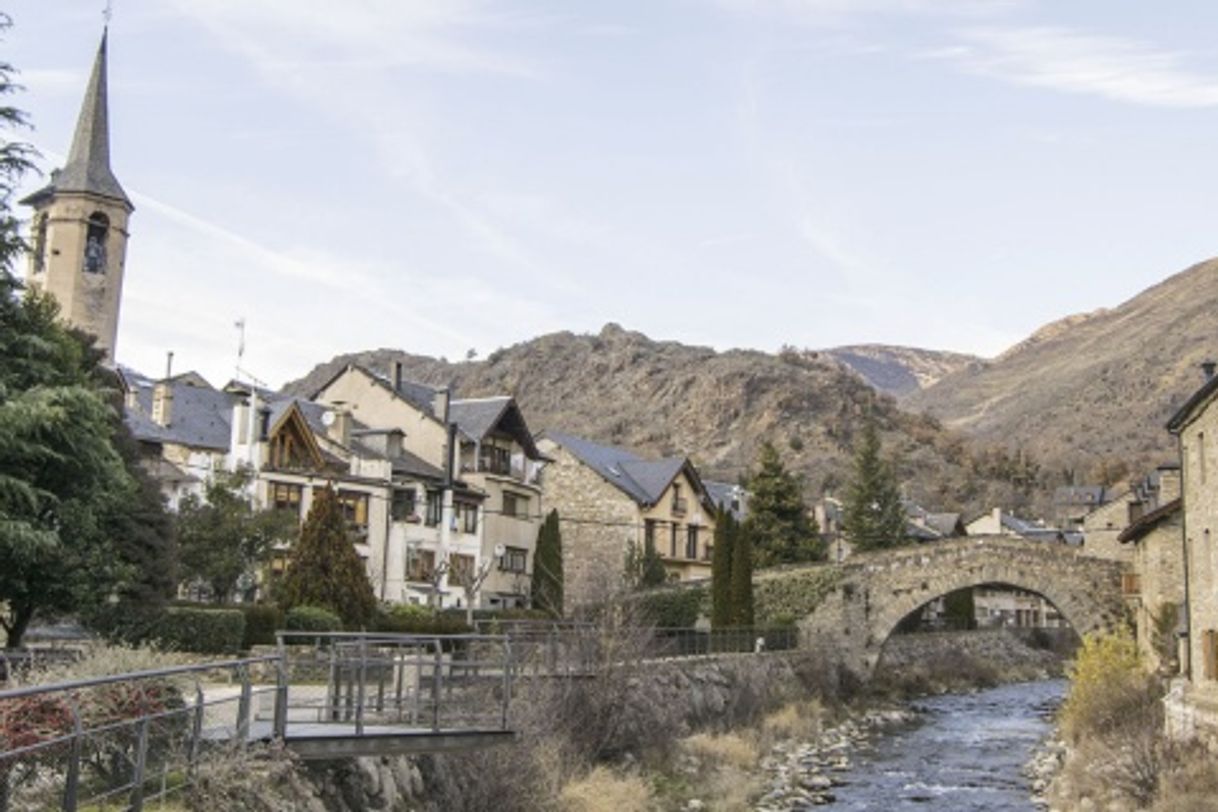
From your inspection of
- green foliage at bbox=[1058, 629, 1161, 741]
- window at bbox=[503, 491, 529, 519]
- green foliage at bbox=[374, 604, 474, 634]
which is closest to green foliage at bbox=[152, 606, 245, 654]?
green foliage at bbox=[374, 604, 474, 634]

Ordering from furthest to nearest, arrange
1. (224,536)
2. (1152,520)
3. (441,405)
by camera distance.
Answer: (441,405) < (224,536) < (1152,520)

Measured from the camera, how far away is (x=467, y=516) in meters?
54.8

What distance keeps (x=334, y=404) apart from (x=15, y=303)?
32.2 meters

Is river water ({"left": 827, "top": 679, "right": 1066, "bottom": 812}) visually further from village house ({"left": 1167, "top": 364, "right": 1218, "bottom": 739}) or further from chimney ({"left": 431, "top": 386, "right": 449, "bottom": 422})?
chimney ({"left": 431, "top": 386, "right": 449, "bottom": 422})

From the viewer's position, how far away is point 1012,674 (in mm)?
70188

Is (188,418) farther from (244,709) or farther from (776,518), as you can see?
(244,709)

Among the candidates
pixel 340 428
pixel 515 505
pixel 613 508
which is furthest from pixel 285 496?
pixel 613 508

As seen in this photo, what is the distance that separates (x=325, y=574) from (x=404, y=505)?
16.1 m

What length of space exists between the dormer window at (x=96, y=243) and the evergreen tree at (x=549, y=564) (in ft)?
70.3

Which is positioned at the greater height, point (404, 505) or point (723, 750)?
point (404, 505)

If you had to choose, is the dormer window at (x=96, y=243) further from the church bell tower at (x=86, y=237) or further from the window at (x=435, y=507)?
the window at (x=435, y=507)

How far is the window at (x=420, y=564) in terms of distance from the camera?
166ft

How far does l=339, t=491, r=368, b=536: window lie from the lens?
157 feet

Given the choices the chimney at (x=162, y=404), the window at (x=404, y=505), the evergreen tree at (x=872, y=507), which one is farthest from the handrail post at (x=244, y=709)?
the evergreen tree at (x=872, y=507)
